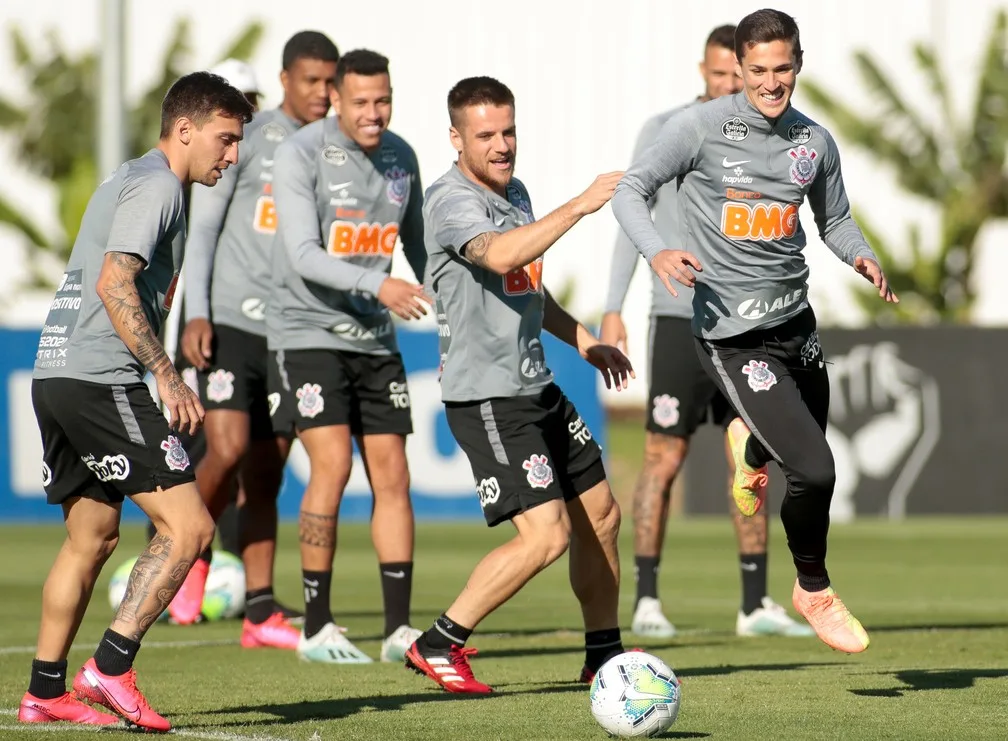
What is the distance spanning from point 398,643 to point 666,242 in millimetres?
2508

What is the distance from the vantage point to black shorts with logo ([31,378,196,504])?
566cm

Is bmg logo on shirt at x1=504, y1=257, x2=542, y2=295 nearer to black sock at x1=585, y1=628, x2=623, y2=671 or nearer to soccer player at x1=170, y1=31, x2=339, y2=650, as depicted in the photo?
black sock at x1=585, y1=628, x2=623, y2=671

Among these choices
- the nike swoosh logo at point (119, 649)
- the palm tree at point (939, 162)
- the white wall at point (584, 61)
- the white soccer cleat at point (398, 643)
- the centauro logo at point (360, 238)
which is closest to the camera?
the nike swoosh logo at point (119, 649)

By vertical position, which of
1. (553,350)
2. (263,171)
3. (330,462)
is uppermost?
(263,171)

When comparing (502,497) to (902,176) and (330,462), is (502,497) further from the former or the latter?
(902,176)

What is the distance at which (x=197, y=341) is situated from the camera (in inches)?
332

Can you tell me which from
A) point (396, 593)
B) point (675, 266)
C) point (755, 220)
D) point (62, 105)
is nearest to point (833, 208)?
point (755, 220)

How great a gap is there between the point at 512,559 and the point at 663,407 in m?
2.67

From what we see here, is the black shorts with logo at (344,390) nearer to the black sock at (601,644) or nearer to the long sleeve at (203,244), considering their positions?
the long sleeve at (203,244)

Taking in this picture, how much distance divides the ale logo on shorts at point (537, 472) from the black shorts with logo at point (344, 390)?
1.52 meters

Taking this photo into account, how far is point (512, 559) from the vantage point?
639 cm

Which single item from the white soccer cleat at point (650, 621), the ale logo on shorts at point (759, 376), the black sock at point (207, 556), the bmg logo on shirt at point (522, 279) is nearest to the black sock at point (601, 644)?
the ale logo on shorts at point (759, 376)

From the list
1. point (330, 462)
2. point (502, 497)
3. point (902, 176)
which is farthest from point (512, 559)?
point (902, 176)

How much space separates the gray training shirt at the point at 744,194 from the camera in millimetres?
6543
